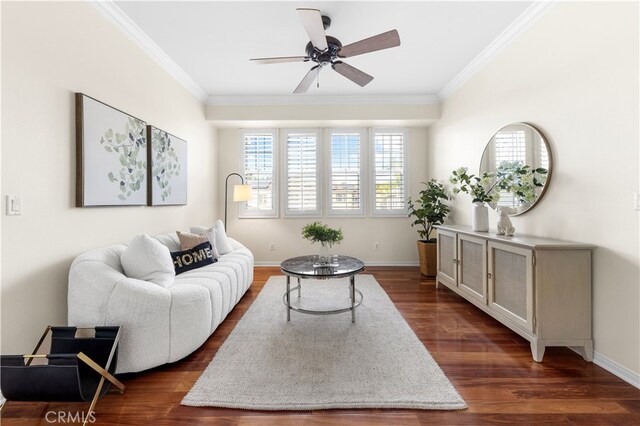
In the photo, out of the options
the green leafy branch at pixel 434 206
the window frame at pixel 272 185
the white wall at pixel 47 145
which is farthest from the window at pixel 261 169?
the green leafy branch at pixel 434 206

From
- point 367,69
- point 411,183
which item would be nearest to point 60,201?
point 367,69

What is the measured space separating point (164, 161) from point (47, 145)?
1378 millimetres

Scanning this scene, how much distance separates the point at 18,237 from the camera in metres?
1.67

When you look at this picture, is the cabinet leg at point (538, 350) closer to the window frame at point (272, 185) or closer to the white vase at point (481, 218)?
the white vase at point (481, 218)

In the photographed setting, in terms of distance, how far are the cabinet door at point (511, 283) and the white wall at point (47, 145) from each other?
3.44m

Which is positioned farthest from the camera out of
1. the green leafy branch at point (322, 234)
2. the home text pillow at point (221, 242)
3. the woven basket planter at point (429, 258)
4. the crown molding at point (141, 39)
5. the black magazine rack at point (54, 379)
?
the woven basket planter at point (429, 258)

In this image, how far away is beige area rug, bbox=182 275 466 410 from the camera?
1.64 m

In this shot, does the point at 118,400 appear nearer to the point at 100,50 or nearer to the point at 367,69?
the point at 100,50

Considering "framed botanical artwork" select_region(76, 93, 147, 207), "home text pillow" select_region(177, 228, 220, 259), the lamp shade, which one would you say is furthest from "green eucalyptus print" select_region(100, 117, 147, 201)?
the lamp shade

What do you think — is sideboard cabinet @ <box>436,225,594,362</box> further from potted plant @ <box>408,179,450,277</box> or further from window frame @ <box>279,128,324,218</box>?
window frame @ <box>279,128,324,218</box>

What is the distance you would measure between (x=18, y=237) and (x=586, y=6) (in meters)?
4.19

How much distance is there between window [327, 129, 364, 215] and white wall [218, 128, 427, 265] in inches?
10.1

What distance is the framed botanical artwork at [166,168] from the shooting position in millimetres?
3014

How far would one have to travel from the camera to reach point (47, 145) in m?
1.87
